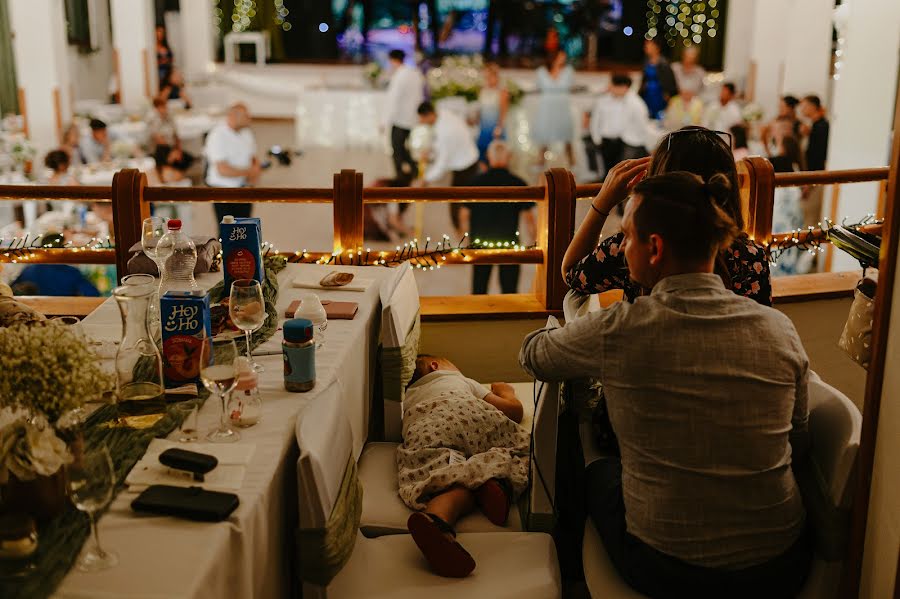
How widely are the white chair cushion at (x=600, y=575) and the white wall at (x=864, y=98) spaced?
16.8ft

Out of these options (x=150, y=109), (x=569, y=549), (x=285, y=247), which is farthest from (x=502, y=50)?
(x=569, y=549)

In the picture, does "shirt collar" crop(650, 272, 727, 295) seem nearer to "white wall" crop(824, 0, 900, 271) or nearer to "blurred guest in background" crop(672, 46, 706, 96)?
"white wall" crop(824, 0, 900, 271)

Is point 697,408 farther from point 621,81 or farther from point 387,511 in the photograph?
point 621,81

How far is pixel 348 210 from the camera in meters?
3.83

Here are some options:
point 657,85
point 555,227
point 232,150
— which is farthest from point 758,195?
point 657,85

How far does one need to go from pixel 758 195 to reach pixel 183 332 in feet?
8.90

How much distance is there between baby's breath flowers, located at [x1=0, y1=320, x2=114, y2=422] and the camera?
→ 1.50 m

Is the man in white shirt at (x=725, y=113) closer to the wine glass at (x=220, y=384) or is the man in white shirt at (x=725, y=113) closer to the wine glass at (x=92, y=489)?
the wine glass at (x=220, y=384)

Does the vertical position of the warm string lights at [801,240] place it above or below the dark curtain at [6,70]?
below

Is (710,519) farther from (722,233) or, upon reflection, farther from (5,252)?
(5,252)

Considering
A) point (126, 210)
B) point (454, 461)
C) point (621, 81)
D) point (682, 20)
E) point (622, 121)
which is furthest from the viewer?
point (682, 20)

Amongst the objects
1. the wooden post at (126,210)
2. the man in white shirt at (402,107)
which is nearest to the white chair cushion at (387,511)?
the wooden post at (126,210)

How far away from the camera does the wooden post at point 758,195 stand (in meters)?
4.00

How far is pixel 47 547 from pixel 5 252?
9.25 feet
